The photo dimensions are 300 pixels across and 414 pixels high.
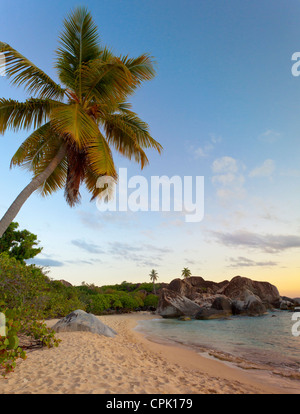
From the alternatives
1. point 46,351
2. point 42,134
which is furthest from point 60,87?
point 46,351

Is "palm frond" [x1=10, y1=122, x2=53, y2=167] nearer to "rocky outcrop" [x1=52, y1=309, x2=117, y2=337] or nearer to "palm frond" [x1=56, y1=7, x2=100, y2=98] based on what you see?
→ "palm frond" [x1=56, y1=7, x2=100, y2=98]

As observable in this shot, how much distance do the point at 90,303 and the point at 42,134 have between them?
Answer: 111ft

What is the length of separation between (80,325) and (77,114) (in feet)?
33.4

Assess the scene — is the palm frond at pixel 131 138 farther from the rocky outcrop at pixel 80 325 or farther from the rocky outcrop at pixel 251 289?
the rocky outcrop at pixel 251 289

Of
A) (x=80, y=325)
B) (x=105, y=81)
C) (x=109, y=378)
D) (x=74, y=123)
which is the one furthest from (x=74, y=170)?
(x=109, y=378)

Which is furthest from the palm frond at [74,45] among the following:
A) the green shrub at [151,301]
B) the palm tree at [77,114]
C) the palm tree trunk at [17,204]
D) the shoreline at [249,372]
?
the green shrub at [151,301]

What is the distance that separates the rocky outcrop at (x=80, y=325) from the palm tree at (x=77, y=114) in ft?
20.2

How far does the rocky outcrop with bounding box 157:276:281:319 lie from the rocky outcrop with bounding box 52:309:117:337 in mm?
24370

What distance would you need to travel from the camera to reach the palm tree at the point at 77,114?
10.2 m

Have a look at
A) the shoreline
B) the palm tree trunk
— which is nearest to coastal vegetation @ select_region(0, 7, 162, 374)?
the palm tree trunk

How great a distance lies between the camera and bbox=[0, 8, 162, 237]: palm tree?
33.4 ft
